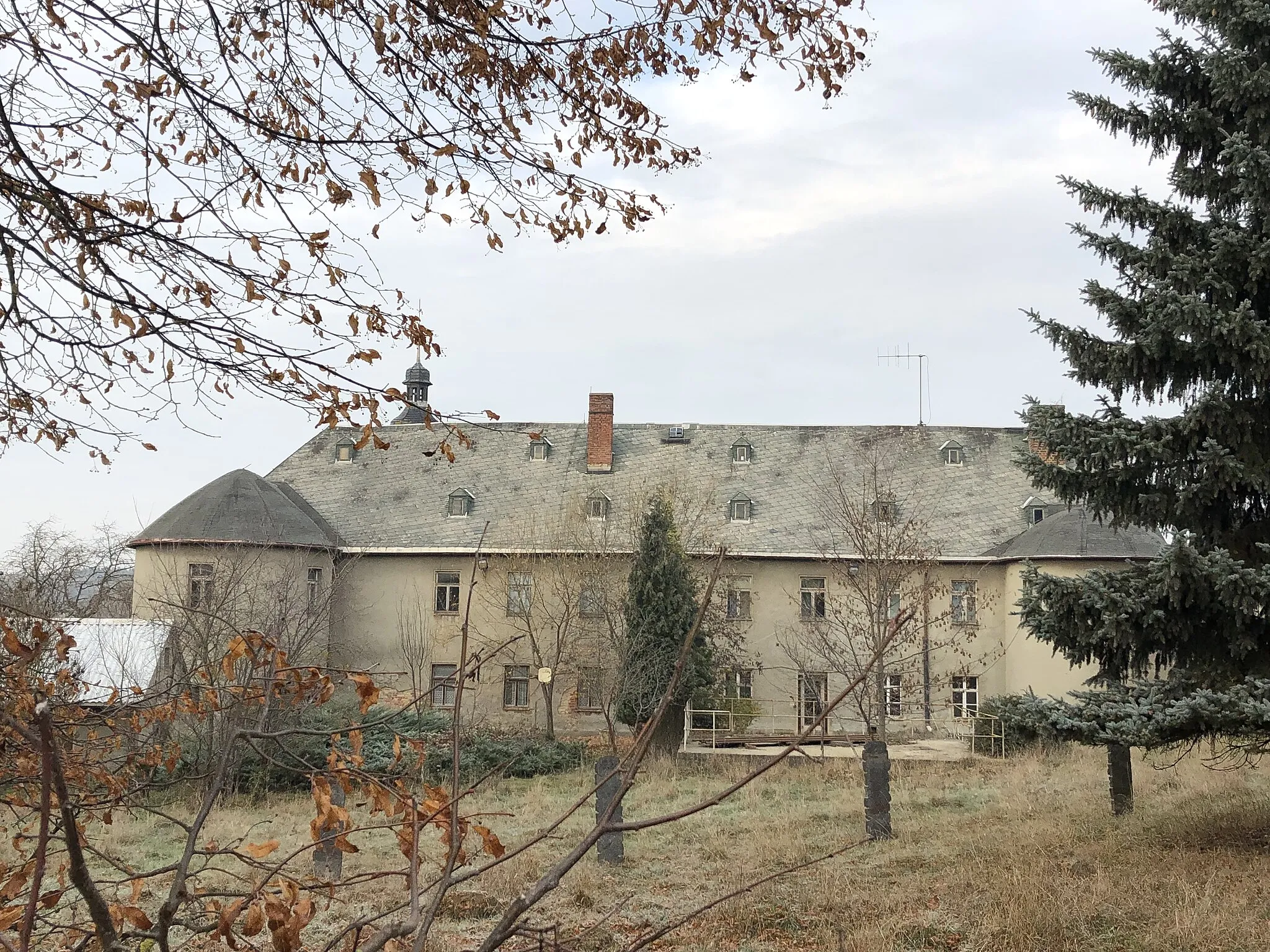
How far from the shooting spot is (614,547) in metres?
29.2

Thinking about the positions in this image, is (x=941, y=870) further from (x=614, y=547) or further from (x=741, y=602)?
(x=741, y=602)

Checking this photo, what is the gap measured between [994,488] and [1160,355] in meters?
23.7

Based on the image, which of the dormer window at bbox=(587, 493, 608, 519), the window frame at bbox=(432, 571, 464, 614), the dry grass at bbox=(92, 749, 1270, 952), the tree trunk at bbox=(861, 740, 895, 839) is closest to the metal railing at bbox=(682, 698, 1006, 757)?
the dormer window at bbox=(587, 493, 608, 519)

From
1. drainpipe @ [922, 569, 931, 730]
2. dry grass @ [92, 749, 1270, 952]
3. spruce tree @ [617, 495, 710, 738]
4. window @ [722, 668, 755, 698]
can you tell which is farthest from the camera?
window @ [722, 668, 755, 698]

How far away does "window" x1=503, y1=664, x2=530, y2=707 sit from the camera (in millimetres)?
30484

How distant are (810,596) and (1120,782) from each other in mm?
18448

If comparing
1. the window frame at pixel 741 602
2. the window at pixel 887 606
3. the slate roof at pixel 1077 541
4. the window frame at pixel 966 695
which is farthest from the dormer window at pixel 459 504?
the slate roof at pixel 1077 541

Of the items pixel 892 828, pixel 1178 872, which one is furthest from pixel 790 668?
pixel 1178 872

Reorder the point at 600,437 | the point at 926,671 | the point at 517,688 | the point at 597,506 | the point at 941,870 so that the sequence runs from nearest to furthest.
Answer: the point at 941,870 → the point at 926,671 → the point at 517,688 → the point at 597,506 → the point at 600,437

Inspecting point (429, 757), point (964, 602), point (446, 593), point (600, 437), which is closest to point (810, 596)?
point (964, 602)

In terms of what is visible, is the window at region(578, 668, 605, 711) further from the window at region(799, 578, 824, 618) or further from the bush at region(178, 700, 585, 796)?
the window at region(799, 578, 824, 618)

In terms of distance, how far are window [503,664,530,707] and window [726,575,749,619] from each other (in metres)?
5.86

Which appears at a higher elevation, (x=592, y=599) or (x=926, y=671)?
(x=592, y=599)

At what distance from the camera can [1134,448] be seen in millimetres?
9797
